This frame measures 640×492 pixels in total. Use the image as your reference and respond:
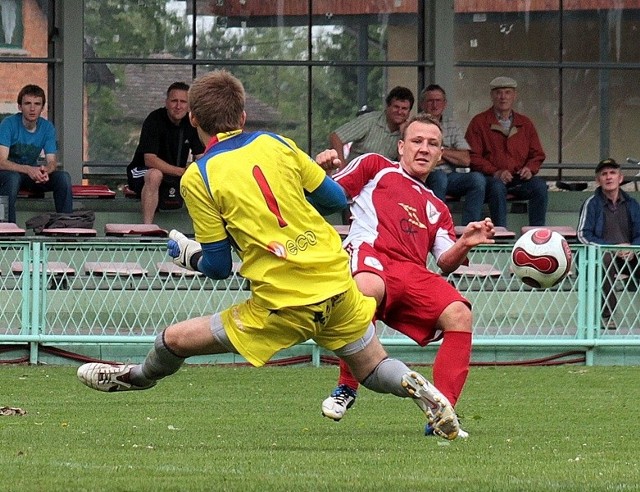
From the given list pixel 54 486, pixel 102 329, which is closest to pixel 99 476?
pixel 54 486

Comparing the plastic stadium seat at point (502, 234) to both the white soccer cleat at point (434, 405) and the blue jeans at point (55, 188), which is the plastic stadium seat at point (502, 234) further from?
the white soccer cleat at point (434, 405)

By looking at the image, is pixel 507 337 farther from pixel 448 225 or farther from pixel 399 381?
pixel 399 381

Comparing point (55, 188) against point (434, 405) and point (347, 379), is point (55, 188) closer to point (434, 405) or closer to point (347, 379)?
point (347, 379)

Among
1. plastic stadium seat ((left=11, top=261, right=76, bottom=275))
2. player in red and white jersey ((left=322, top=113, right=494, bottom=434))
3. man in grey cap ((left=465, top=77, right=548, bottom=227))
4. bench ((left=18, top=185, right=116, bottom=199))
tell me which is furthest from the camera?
bench ((left=18, top=185, right=116, bottom=199))

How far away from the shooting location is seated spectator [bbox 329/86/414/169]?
604 inches

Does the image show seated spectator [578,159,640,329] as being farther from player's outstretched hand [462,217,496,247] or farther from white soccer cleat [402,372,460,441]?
white soccer cleat [402,372,460,441]

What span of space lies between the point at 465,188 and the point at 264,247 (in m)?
9.25

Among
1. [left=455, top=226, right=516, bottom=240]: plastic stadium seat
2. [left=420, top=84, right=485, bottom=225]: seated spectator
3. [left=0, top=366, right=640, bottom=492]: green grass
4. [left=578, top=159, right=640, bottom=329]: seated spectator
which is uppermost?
[left=420, top=84, right=485, bottom=225]: seated spectator

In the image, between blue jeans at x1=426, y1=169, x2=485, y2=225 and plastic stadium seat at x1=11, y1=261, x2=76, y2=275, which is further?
blue jeans at x1=426, y1=169, x2=485, y2=225

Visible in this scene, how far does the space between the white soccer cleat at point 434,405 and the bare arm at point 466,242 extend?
0.98 meters

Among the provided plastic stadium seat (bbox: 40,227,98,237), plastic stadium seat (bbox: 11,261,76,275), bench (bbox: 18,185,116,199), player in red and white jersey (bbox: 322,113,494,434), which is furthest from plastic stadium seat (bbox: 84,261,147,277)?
player in red and white jersey (bbox: 322,113,494,434)

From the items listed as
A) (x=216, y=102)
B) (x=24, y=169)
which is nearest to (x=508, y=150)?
(x=24, y=169)

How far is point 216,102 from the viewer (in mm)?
6629

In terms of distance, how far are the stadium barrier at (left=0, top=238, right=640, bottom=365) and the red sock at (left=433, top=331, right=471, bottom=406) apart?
5.41m
